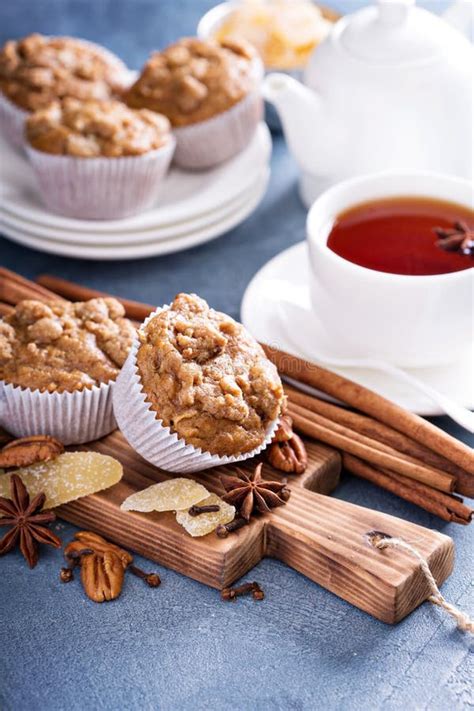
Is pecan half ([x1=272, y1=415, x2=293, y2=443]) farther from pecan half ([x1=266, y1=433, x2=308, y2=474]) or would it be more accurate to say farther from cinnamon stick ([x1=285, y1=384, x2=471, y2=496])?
cinnamon stick ([x1=285, y1=384, x2=471, y2=496])

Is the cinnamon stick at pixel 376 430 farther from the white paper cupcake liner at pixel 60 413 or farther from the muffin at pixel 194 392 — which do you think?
the white paper cupcake liner at pixel 60 413

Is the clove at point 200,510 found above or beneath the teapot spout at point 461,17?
beneath

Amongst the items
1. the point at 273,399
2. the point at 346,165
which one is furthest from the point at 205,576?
the point at 346,165

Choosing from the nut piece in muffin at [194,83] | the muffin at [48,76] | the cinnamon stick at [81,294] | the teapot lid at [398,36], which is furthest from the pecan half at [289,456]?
the muffin at [48,76]

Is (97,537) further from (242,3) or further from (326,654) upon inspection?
(242,3)

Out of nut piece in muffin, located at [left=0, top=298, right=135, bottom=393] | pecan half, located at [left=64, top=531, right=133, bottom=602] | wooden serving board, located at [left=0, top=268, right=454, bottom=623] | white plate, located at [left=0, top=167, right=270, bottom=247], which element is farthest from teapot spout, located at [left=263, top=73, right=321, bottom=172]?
pecan half, located at [left=64, top=531, right=133, bottom=602]

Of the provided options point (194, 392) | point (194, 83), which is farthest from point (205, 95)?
point (194, 392)
